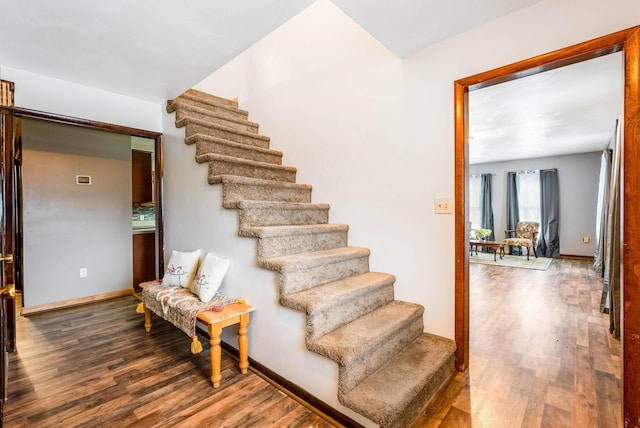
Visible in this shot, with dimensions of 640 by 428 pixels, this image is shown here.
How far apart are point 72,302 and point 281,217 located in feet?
9.86

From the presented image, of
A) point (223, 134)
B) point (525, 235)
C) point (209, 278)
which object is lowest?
point (525, 235)

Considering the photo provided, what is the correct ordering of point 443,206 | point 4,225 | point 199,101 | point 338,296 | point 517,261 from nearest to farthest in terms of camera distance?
point 4,225
point 338,296
point 443,206
point 199,101
point 517,261

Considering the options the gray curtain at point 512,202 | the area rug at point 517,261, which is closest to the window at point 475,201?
the gray curtain at point 512,202

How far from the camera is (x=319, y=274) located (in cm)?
203

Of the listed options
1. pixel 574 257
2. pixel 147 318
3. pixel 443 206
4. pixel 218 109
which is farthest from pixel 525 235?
pixel 147 318

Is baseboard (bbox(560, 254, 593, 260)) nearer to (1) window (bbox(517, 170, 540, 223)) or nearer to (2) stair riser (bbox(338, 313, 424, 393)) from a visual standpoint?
(1) window (bbox(517, 170, 540, 223))

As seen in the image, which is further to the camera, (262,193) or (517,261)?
(517,261)

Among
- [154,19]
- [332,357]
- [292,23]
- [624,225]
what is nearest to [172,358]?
[332,357]

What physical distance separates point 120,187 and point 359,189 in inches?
129

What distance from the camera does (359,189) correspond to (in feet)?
8.23

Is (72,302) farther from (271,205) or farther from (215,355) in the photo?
(271,205)

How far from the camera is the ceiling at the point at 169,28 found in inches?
64.6

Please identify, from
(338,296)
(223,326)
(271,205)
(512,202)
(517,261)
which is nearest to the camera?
(338,296)

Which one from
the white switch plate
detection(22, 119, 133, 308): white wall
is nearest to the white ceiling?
the white switch plate
